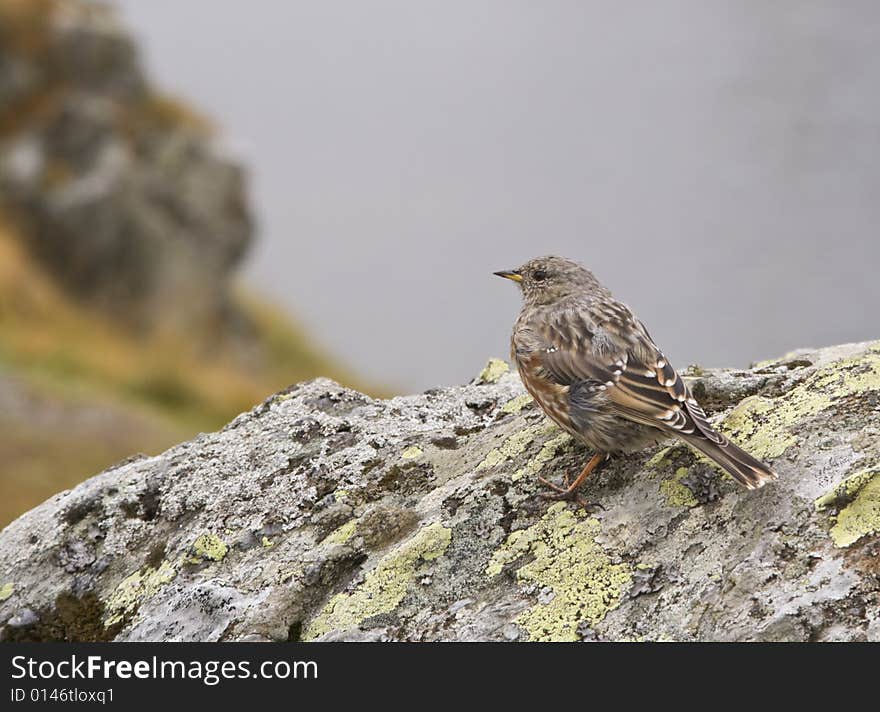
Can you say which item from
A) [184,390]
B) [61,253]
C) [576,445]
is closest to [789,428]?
[576,445]

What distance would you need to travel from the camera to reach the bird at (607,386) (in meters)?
4.75

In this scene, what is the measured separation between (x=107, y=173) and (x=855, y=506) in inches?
934

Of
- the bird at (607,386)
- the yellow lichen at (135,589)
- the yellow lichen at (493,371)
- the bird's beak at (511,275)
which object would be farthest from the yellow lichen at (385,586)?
the bird's beak at (511,275)

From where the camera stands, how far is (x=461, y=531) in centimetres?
501

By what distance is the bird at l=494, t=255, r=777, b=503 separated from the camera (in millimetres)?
4754

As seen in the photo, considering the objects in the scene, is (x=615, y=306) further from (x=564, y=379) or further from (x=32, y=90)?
(x=32, y=90)

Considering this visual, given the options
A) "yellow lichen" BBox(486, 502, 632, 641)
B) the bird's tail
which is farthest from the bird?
"yellow lichen" BBox(486, 502, 632, 641)

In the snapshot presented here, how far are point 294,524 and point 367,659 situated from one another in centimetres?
114

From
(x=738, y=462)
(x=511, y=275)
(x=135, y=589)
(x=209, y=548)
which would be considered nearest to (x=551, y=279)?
(x=511, y=275)

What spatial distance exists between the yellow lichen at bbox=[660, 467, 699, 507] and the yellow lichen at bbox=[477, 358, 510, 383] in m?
2.05

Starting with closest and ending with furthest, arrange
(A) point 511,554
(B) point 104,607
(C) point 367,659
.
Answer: (C) point 367,659, (A) point 511,554, (B) point 104,607

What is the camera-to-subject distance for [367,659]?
4422 mm

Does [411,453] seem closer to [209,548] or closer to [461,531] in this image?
[461,531]

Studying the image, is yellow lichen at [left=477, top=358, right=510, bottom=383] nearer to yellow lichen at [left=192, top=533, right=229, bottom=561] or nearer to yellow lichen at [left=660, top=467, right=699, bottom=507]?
yellow lichen at [left=660, top=467, right=699, bottom=507]
